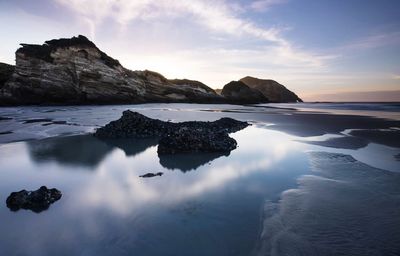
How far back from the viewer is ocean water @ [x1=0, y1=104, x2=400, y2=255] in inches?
175

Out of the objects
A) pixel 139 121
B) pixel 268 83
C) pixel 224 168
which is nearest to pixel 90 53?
pixel 139 121

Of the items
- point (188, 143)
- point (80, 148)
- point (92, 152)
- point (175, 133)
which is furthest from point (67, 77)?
point (188, 143)

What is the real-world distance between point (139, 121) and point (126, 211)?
10699 millimetres

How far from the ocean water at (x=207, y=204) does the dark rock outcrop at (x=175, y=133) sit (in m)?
0.63

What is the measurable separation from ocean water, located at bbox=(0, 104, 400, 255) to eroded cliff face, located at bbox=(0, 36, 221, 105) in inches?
1692

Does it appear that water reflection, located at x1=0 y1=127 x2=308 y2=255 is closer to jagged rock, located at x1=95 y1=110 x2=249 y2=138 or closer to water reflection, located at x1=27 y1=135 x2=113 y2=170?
water reflection, located at x1=27 y1=135 x2=113 y2=170

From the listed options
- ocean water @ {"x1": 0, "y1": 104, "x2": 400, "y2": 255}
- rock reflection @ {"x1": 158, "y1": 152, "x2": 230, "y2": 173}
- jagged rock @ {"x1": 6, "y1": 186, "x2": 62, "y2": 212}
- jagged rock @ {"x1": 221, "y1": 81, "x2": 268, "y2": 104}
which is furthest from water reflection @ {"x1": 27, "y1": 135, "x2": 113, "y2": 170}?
jagged rock @ {"x1": 221, "y1": 81, "x2": 268, "y2": 104}

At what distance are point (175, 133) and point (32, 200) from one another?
6239mm

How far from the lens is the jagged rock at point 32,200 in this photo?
584cm

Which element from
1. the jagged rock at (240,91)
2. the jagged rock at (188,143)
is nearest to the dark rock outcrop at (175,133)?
the jagged rock at (188,143)

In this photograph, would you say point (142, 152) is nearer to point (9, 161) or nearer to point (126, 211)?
point (9, 161)

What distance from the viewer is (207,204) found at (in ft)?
19.8

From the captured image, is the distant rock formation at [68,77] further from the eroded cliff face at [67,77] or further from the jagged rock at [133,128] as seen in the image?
the jagged rock at [133,128]

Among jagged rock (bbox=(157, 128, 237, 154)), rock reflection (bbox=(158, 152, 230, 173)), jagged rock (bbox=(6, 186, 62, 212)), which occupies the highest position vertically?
jagged rock (bbox=(157, 128, 237, 154))
